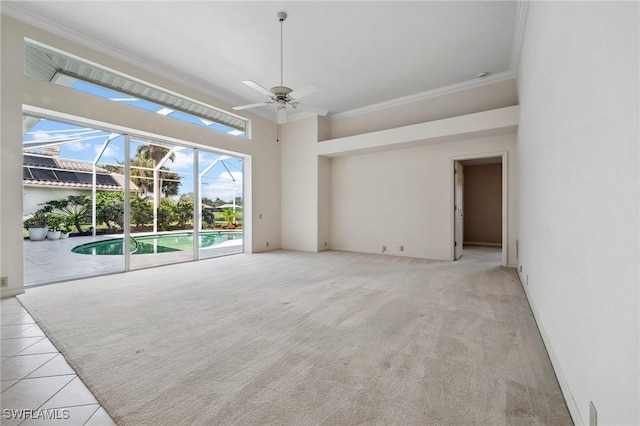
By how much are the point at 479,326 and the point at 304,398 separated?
6.13ft

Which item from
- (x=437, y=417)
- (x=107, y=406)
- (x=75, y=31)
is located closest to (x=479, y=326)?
(x=437, y=417)

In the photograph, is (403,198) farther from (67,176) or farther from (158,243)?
(67,176)

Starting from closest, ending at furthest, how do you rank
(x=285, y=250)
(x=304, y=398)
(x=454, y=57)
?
(x=304, y=398) → (x=454, y=57) → (x=285, y=250)

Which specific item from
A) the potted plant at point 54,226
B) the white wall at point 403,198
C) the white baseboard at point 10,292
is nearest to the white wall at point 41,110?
the white baseboard at point 10,292

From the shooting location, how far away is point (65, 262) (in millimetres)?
4742

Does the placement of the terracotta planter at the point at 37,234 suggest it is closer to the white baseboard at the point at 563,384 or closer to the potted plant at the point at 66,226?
the potted plant at the point at 66,226

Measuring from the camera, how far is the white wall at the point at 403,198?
5770 mm

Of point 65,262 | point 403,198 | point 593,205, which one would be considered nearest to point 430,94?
point 403,198

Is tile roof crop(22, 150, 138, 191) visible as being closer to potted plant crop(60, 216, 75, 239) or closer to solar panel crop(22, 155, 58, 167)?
solar panel crop(22, 155, 58, 167)

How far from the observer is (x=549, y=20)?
215cm

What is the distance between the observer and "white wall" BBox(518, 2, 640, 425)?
95 centimetres

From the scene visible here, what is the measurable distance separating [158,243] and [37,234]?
2.37 meters

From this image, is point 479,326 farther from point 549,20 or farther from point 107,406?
point 107,406

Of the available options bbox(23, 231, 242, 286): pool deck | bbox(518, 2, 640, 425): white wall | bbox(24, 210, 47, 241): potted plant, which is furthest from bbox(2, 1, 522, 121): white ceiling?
bbox(23, 231, 242, 286): pool deck
